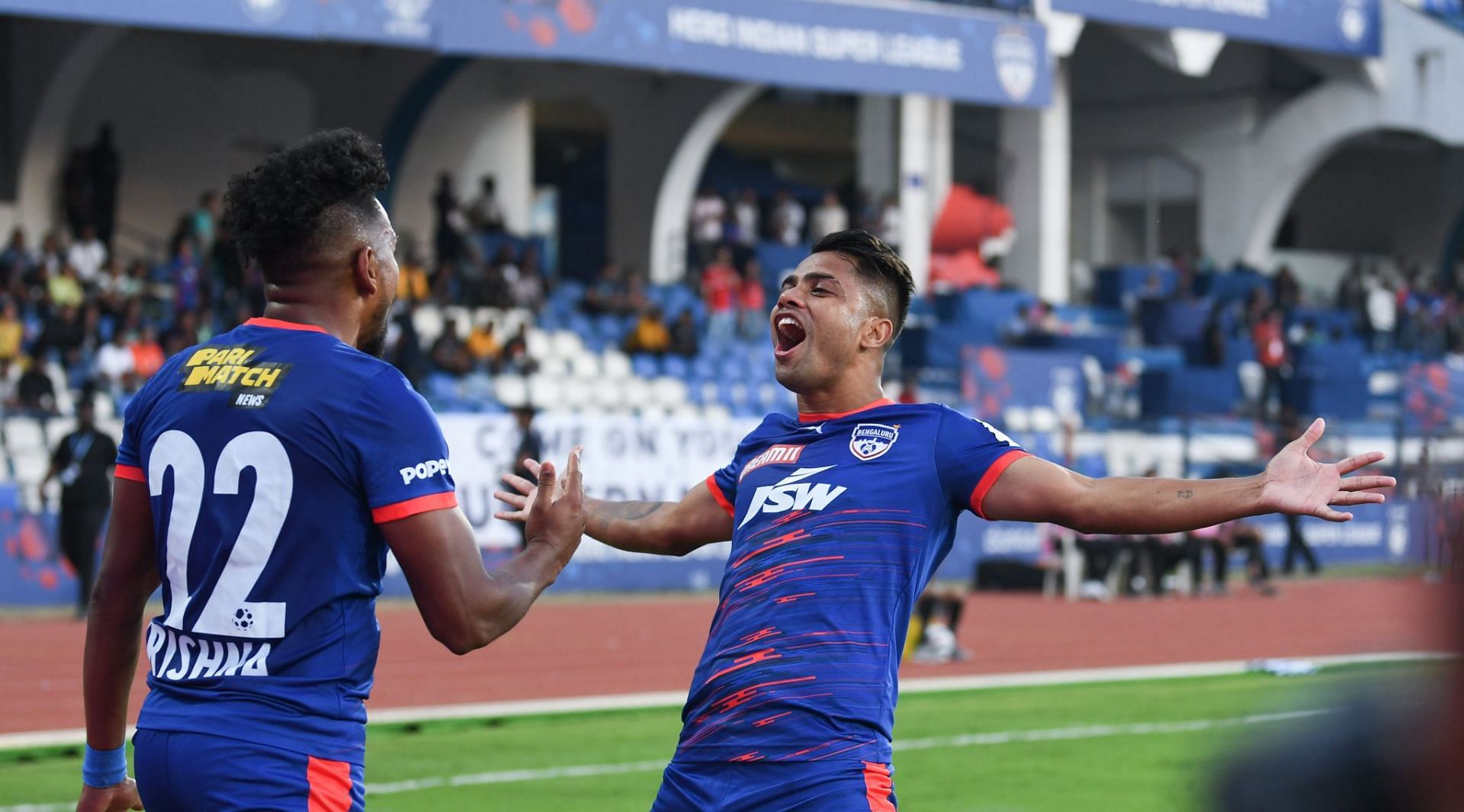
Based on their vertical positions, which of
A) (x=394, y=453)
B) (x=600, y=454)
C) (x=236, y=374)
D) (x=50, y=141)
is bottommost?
(x=600, y=454)

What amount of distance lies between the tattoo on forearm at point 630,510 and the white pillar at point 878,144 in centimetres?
2679

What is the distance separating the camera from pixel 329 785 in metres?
3.40

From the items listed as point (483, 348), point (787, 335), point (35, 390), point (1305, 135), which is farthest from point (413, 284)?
point (1305, 135)

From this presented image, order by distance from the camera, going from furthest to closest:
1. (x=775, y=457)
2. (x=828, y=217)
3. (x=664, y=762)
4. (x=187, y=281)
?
(x=828, y=217) → (x=187, y=281) → (x=664, y=762) → (x=775, y=457)

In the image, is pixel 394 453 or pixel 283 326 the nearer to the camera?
pixel 394 453

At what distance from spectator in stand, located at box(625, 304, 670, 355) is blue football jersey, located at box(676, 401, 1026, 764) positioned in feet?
66.1

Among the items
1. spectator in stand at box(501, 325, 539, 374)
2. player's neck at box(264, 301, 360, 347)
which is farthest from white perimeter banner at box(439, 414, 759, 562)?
player's neck at box(264, 301, 360, 347)

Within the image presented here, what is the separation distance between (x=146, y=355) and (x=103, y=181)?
7.02 m

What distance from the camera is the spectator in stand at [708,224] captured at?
94.1 ft

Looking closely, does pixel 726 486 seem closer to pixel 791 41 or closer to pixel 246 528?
pixel 246 528

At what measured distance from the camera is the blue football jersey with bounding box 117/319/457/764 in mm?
3391

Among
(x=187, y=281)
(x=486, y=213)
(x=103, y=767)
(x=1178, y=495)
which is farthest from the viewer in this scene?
→ (x=486, y=213)

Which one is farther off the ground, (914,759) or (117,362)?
(117,362)

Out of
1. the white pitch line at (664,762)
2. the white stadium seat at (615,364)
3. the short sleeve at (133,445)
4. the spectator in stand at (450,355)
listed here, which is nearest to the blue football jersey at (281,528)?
the short sleeve at (133,445)
